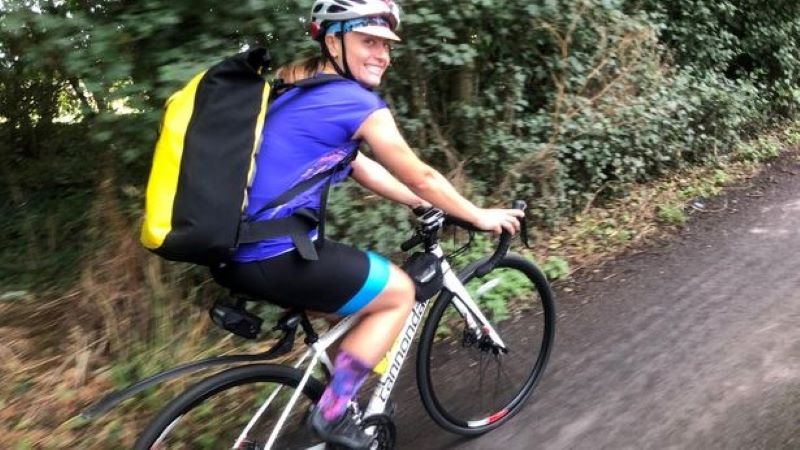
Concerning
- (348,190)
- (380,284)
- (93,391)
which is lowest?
(93,391)

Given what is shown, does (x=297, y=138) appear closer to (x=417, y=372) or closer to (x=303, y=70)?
(x=303, y=70)

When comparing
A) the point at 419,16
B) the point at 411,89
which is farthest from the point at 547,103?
the point at 419,16

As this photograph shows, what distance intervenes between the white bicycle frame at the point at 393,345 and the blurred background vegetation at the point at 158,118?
3.44 feet

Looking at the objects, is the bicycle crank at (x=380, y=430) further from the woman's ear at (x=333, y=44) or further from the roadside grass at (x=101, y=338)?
the woman's ear at (x=333, y=44)

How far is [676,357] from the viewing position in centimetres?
380

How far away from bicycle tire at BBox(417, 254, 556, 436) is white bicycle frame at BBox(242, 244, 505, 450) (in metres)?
0.07

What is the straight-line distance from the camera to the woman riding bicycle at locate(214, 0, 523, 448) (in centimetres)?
217

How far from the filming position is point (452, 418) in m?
3.15

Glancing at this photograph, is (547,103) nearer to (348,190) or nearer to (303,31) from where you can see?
(348,190)

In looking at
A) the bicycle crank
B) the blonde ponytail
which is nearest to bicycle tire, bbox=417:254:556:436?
the bicycle crank

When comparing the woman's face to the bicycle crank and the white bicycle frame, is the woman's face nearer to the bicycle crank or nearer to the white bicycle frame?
the white bicycle frame

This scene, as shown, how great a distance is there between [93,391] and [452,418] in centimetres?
184

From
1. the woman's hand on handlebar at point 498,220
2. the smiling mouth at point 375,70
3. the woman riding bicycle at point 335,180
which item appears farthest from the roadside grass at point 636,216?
the smiling mouth at point 375,70

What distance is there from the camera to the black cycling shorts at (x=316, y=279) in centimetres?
222
